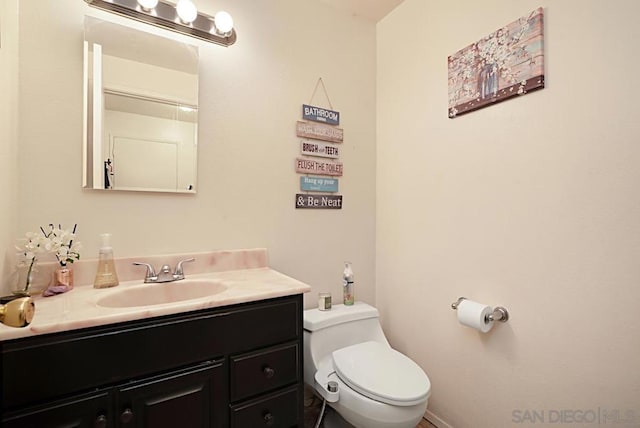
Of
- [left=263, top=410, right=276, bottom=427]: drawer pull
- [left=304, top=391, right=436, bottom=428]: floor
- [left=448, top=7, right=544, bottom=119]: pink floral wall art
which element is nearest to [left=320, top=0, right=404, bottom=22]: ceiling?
[left=448, top=7, right=544, bottom=119]: pink floral wall art

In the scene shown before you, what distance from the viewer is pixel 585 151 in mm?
1046

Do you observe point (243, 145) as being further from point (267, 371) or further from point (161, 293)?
point (267, 371)

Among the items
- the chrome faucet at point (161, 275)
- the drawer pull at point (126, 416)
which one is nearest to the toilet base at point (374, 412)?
the drawer pull at point (126, 416)

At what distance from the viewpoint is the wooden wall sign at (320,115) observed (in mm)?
1688

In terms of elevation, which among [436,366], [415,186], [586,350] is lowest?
[436,366]

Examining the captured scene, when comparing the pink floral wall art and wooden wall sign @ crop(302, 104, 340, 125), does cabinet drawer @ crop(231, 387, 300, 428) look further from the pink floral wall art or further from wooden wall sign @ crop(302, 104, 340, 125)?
the pink floral wall art

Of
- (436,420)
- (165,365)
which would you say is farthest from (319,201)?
(436,420)

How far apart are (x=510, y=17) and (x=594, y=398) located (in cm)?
148

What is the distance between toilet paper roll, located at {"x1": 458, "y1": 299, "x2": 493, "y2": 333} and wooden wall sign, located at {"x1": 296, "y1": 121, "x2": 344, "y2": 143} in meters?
1.12

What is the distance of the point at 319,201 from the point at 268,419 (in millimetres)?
1071

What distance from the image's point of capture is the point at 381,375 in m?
1.25

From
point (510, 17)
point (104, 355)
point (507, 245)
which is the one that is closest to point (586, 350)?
point (507, 245)

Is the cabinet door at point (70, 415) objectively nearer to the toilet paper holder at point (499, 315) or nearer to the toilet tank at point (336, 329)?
the toilet tank at point (336, 329)

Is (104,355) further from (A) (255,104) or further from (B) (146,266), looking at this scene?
(A) (255,104)
